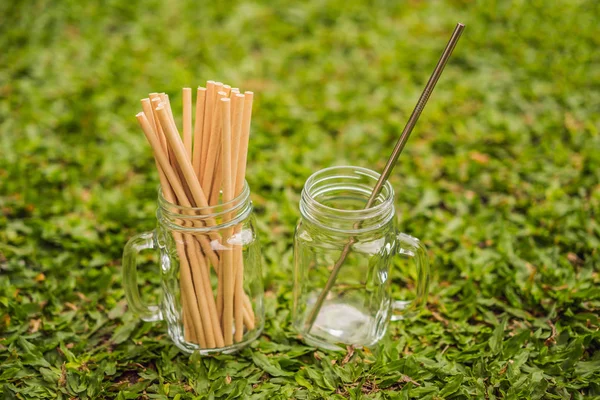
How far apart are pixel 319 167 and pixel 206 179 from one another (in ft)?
3.41

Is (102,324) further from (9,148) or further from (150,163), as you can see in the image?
(9,148)

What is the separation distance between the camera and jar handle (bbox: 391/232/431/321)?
158 centimetres

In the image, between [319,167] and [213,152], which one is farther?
[319,167]

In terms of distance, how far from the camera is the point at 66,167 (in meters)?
2.39

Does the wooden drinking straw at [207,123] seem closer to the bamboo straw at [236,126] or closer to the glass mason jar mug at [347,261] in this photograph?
the bamboo straw at [236,126]

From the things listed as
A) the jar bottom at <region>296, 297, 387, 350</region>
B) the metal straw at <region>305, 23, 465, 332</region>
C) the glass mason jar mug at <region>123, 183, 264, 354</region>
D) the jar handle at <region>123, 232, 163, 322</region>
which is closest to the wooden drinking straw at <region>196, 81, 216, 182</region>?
the glass mason jar mug at <region>123, 183, 264, 354</region>

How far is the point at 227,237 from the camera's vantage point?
148 centimetres

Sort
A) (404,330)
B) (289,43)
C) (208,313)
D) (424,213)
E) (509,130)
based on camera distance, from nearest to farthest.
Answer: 1. (208,313)
2. (404,330)
3. (424,213)
4. (509,130)
5. (289,43)

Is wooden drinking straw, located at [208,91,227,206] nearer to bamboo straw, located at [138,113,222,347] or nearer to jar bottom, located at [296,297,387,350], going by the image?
Answer: bamboo straw, located at [138,113,222,347]

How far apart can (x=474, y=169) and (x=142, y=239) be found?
4.49ft

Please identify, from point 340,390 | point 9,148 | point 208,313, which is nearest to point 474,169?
point 340,390

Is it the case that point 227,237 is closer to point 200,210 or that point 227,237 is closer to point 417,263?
point 200,210

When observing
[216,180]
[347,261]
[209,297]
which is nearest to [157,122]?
[216,180]

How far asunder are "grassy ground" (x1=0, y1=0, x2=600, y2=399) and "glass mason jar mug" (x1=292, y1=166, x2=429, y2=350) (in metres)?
0.08
